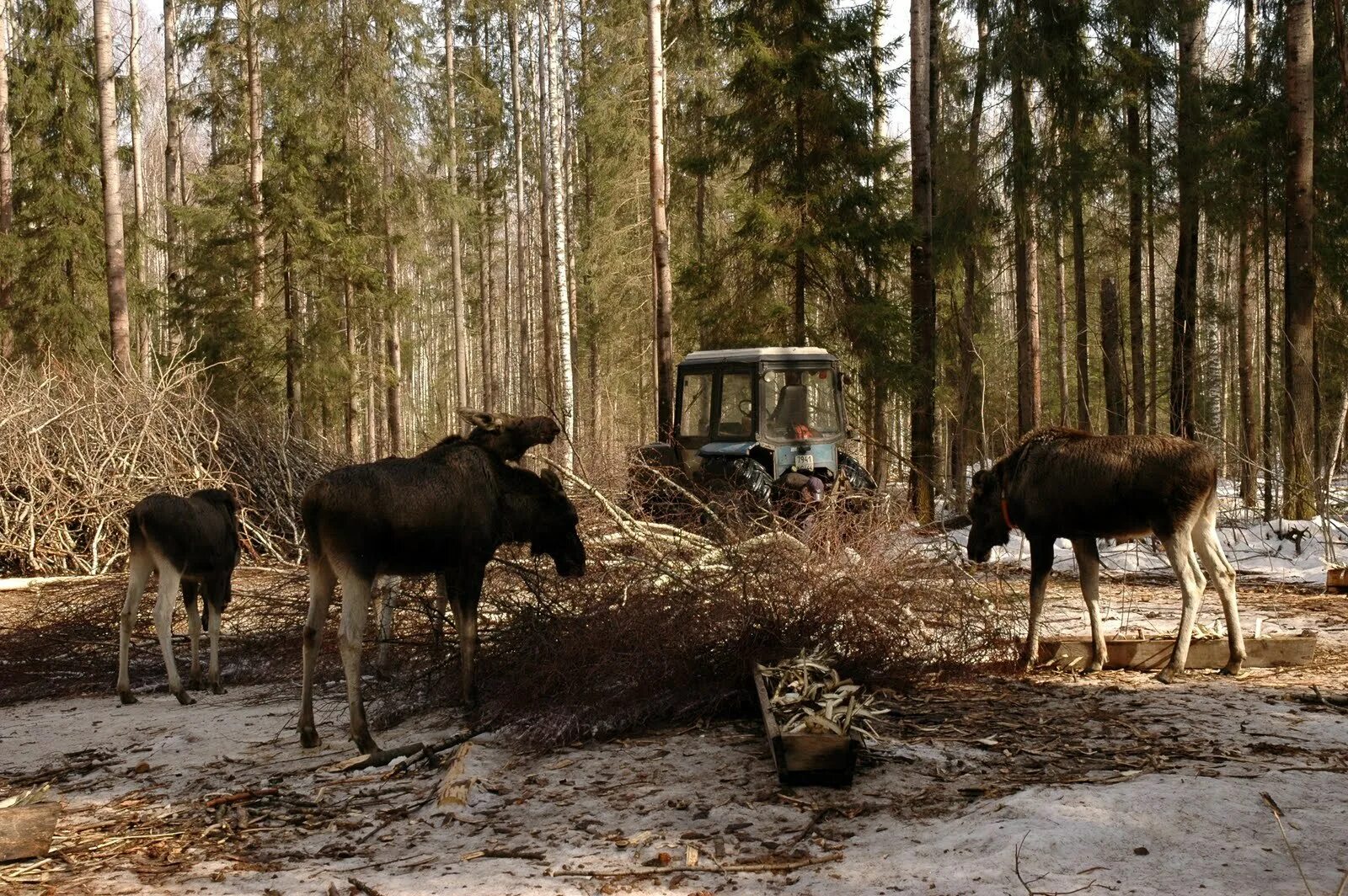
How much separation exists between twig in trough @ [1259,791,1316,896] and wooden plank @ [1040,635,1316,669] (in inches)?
108

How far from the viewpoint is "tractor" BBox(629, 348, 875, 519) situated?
12672mm

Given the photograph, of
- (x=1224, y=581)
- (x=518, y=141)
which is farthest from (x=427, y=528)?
(x=518, y=141)

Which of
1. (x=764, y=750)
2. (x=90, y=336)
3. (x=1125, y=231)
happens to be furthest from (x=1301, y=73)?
(x=90, y=336)

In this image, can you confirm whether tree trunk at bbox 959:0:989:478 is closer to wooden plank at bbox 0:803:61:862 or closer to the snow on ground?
the snow on ground

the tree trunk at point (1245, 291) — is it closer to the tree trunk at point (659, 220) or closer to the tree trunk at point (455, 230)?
the tree trunk at point (659, 220)

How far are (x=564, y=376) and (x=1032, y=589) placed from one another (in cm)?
1443

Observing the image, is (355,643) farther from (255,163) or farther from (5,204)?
(5,204)

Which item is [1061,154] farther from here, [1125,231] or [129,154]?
[129,154]

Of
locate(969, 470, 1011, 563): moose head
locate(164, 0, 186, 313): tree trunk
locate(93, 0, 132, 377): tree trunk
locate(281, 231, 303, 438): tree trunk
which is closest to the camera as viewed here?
locate(969, 470, 1011, 563): moose head

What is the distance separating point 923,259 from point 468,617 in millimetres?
12233

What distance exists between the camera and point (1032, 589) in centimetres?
761

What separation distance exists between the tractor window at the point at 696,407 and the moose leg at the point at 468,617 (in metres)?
6.98

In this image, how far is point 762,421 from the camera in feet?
42.7

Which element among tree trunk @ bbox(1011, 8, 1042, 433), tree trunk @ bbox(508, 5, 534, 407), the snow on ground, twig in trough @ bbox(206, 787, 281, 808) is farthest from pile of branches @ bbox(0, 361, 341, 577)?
tree trunk @ bbox(508, 5, 534, 407)
